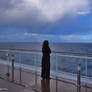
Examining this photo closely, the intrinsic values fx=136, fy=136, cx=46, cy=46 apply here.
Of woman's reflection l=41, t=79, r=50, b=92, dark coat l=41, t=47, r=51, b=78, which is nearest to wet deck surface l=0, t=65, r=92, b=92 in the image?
woman's reflection l=41, t=79, r=50, b=92

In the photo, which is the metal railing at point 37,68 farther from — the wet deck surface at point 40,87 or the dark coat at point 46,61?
the dark coat at point 46,61

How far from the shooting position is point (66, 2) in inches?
527

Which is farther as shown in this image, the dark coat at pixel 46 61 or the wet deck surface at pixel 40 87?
the dark coat at pixel 46 61

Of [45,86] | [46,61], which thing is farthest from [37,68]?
[45,86]

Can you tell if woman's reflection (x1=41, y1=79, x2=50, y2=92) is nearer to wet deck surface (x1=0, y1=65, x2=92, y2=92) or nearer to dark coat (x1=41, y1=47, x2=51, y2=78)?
wet deck surface (x1=0, y1=65, x2=92, y2=92)

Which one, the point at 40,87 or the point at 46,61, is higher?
the point at 46,61

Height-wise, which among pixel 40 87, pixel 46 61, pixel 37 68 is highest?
pixel 46 61

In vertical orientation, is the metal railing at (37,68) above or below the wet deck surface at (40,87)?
above

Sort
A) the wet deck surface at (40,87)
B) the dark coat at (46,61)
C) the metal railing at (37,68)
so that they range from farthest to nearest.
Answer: the metal railing at (37,68)
the dark coat at (46,61)
the wet deck surface at (40,87)

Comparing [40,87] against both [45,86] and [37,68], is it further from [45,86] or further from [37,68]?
[37,68]

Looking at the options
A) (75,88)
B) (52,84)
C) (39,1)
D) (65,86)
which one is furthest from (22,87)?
(39,1)

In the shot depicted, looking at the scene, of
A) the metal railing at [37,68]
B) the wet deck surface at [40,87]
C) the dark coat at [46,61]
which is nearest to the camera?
the wet deck surface at [40,87]

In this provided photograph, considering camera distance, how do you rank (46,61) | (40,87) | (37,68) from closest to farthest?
(40,87) < (46,61) < (37,68)

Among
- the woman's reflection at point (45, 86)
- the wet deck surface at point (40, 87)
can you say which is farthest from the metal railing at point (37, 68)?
the woman's reflection at point (45, 86)
